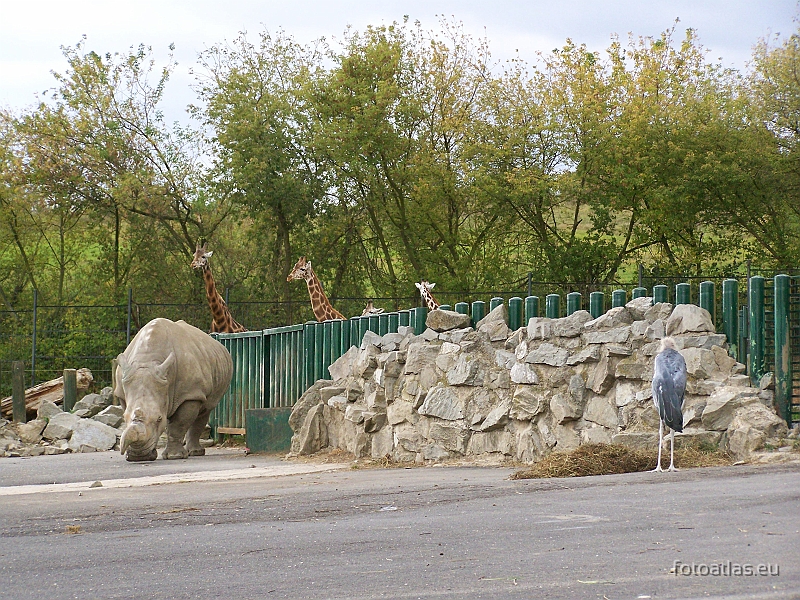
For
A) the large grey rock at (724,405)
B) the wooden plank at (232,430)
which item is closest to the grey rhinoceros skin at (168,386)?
the wooden plank at (232,430)

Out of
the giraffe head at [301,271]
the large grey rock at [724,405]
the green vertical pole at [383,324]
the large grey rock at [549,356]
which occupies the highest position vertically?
the giraffe head at [301,271]

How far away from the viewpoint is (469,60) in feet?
95.9

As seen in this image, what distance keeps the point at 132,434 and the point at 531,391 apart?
534cm

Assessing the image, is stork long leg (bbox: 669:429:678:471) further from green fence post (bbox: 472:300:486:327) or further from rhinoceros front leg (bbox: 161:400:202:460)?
rhinoceros front leg (bbox: 161:400:202:460)

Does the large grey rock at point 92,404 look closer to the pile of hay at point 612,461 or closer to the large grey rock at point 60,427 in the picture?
the large grey rock at point 60,427

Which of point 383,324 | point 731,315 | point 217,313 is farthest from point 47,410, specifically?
point 731,315

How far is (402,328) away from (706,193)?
15.2 metres

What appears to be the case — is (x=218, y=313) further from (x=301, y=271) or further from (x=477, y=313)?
(x=477, y=313)

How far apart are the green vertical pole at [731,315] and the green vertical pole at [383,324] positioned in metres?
5.37

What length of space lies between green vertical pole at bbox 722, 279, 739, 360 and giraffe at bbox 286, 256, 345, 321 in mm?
11994

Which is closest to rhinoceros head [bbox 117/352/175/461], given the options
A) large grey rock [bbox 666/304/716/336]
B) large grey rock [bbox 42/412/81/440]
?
large grey rock [bbox 42/412/81/440]

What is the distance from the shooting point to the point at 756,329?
31.6 feet

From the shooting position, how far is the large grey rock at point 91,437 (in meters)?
17.8

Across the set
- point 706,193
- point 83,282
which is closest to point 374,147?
point 706,193
